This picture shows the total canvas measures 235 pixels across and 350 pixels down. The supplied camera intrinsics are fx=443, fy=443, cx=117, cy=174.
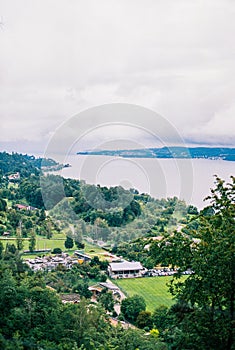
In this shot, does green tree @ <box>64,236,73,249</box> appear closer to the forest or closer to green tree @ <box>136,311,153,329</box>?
the forest

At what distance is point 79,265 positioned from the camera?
983 centimetres

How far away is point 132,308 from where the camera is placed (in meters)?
7.18

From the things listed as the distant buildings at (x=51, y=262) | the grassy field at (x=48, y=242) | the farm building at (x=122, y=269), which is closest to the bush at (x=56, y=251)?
the grassy field at (x=48, y=242)

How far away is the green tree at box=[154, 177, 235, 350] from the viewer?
6.79 ft

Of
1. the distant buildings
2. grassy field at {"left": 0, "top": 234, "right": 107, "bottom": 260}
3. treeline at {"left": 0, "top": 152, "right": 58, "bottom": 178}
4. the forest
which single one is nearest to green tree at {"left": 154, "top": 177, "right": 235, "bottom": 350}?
the forest

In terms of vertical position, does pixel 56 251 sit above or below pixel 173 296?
below

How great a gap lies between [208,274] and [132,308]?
17.6ft

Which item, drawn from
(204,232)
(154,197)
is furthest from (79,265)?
(204,232)

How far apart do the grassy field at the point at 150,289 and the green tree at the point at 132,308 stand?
0.43 metres

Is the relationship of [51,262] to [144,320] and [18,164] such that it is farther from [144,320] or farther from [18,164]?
[18,164]

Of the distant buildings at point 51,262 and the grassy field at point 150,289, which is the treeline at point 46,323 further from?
the distant buildings at point 51,262

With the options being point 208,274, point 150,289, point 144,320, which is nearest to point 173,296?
point 208,274

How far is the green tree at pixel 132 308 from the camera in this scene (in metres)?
7.12

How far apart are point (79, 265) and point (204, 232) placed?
310 inches
